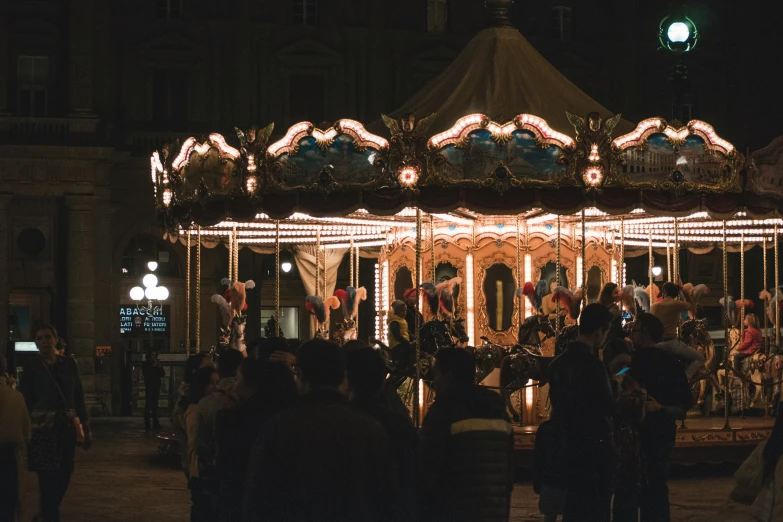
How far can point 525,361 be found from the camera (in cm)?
1706

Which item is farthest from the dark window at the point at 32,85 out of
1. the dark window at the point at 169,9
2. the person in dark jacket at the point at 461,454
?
the person in dark jacket at the point at 461,454

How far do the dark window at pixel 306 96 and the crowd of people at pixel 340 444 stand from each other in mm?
27284

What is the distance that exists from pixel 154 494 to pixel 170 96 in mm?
22451

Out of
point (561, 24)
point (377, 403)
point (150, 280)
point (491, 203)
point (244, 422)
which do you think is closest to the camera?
point (377, 403)

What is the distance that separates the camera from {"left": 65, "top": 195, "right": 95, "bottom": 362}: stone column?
35469 millimetres

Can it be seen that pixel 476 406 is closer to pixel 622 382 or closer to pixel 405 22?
pixel 622 382

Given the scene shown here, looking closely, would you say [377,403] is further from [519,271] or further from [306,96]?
[306,96]

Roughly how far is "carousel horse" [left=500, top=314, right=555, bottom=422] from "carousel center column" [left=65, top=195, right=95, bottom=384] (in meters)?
19.9

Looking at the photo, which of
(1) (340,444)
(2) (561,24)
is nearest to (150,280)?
(2) (561,24)

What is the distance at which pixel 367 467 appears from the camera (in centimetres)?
650

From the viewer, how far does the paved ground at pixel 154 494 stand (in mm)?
13969

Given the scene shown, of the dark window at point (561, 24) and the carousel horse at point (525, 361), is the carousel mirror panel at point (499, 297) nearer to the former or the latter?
the carousel horse at point (525, 361)

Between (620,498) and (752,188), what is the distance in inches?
278

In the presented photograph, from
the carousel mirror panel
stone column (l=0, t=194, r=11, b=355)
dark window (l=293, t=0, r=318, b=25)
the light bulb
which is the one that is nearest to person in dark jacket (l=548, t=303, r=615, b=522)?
the carousel mirror panel
